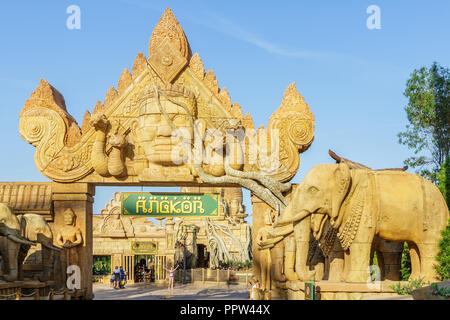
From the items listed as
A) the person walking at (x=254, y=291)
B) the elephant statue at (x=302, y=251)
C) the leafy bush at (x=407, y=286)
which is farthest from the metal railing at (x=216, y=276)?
the leafy bush at (x=407, y=286)

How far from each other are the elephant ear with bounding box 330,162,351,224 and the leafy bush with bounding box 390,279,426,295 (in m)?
1.70

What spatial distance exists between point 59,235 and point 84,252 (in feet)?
2.67

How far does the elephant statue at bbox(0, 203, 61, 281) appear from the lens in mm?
13219

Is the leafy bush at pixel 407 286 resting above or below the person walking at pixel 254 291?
above

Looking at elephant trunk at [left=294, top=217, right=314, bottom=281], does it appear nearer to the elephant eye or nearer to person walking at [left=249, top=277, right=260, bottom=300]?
the elephant eye

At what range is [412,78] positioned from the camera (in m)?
17.4

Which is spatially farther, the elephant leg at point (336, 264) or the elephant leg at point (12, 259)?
the elephant leg at point (12, 259)

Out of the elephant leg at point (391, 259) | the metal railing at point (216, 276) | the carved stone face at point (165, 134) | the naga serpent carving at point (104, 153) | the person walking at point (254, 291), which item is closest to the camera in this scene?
the elephant leg at point (391, 259)

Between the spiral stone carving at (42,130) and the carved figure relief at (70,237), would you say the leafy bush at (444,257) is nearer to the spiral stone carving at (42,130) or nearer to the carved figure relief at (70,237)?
the carved figure relief at (70,237)

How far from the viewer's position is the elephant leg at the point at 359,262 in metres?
10.7

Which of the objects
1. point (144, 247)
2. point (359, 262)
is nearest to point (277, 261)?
point (359, 262)

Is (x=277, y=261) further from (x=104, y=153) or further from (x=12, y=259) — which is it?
(x=12, y=259)
